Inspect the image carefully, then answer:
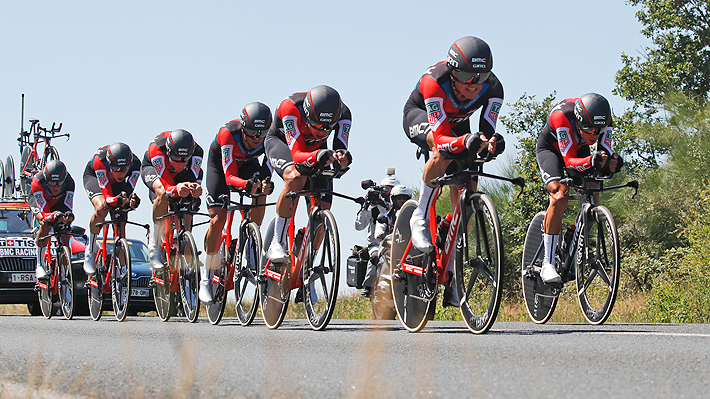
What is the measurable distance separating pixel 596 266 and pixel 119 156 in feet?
24.2

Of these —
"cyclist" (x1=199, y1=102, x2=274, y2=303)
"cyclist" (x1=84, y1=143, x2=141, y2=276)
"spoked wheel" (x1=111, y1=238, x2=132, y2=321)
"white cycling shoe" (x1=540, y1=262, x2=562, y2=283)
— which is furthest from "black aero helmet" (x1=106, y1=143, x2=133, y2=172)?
"white cycling shoe" (x1=540, y1=262, x2=562, y2=283)

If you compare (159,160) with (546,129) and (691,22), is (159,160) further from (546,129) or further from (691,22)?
(691,22)

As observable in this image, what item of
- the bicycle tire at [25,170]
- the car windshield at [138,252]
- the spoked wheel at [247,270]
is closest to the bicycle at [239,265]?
the spoked wheel at [247,270]

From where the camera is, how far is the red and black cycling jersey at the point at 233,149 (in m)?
10.4

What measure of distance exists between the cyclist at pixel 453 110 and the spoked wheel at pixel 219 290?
3706 mm

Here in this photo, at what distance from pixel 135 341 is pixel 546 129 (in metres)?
4.54

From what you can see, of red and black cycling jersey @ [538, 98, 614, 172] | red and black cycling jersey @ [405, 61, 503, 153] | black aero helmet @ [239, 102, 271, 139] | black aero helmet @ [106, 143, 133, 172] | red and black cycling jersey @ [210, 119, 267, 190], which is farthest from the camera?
black aero helmet @ [106, 143, 133, 172]

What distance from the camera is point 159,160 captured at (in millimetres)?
12000

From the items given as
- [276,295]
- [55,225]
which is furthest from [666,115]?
[276,295]

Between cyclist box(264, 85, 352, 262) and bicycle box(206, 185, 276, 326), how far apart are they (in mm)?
658

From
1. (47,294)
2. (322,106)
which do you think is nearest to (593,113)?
(322,106)

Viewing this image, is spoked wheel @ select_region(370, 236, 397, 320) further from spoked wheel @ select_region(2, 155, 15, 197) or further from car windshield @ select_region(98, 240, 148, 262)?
spoked wheel @ select_region(2, 155, 15, 197)

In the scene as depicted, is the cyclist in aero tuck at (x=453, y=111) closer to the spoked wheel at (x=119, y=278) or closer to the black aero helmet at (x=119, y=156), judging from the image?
the spoked wheel at (x=119, y=278)

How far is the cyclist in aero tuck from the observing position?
673cm
